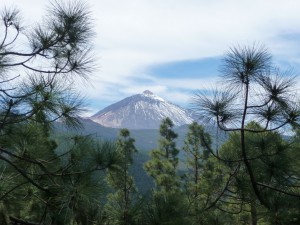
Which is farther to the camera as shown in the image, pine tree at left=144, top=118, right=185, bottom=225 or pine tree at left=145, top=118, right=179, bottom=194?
pine tree at left=145, top=118, right=179, bottom=194

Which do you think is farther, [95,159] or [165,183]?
[165,183]

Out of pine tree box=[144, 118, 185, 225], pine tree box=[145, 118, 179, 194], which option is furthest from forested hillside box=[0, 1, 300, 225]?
pine tree box=[145, 118, 179, 194]

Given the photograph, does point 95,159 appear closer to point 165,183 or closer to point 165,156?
point 165,183

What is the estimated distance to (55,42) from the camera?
3.78 m

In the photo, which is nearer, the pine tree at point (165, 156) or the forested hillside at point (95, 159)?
the forested hillside at point (95, 159)

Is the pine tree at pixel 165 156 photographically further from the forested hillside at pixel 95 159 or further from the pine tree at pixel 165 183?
the forested hillside at pixel 95 159

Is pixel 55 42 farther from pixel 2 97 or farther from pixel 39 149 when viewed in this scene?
pixel 39 149

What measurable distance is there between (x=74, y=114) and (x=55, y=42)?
0.75 meters

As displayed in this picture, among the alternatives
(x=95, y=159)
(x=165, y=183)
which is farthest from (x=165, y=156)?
(x=95, y=159)

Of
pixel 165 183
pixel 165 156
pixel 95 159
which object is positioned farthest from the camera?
pixel 165 156

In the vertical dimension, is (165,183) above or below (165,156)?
below

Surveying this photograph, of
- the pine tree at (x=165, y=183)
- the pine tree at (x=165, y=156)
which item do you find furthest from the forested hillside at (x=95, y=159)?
the pine tree at (x=165, y=156)

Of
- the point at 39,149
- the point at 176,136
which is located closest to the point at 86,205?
the point at 39,149

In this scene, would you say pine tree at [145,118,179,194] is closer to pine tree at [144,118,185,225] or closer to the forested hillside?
pine tree at [144,118,185,225]
